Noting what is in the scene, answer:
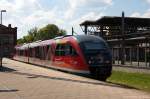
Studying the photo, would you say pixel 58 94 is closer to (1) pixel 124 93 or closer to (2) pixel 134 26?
(1) pixel 124 93

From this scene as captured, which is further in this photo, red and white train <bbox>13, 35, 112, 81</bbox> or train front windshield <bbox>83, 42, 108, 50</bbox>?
train front windshield <bbox>83, 42, 108, 50</bbox>

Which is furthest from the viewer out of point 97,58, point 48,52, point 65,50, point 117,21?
point 117,21

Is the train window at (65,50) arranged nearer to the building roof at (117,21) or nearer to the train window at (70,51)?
the train window at (70,51)

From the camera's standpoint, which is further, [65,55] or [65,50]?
[65,50]

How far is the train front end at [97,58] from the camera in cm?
2616

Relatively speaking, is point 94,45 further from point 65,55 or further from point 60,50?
point 60,50

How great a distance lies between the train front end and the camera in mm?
26156

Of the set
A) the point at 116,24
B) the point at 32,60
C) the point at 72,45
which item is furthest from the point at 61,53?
the point at 116,24

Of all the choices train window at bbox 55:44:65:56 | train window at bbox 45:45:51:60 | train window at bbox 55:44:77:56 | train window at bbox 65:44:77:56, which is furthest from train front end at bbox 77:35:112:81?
train window at bbox 45:45:51:60

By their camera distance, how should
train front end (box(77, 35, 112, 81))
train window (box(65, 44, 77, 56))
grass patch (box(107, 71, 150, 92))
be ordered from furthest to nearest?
train window (box(65, 44, 77, 56)) < train front end (box(77, 35, 112, 81)) < grass patch (box(107, 71, 150, 92))

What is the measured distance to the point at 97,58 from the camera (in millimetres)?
26234

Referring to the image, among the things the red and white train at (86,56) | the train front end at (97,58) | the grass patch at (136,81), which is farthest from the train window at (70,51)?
the grass patch at (136,81)

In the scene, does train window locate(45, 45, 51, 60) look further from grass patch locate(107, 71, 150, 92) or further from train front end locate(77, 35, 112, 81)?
train front end locate(77, 35, 112, 81)

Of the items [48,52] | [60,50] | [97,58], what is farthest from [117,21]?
[97,58]
